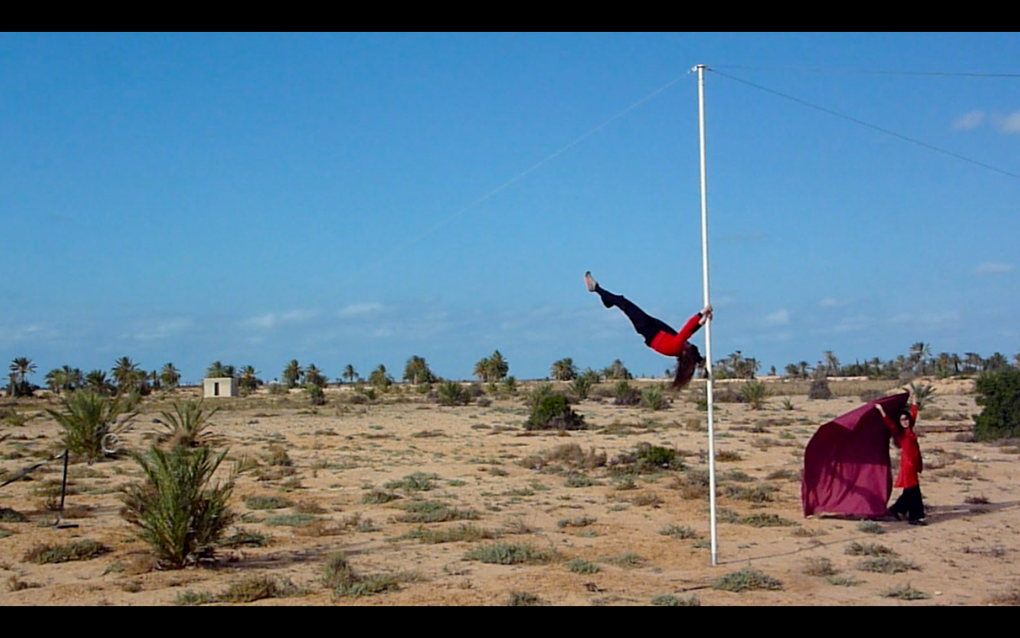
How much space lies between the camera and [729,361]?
373 feet

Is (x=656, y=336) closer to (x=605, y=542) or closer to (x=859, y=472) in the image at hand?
(x=605, y=542)

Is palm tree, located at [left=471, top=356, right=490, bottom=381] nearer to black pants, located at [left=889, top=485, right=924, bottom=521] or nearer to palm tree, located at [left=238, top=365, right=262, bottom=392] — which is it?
palm tree, located at [left=238, top=365, right=262, bottom=392]

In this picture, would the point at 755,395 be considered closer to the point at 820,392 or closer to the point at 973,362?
the point at 820,392

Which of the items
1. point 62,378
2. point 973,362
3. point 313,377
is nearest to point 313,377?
point 313,377

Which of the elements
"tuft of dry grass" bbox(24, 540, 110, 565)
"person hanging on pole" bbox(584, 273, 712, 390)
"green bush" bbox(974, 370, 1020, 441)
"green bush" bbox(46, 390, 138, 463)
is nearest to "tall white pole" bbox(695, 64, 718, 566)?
"person hanging on pole" bbox(584, 273, 712, 390)

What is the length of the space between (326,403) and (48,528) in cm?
4632

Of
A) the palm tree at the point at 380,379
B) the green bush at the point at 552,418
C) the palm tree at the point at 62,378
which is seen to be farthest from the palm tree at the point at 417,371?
the green bush at the point at 552,418

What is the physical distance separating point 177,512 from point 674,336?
7.54 metres

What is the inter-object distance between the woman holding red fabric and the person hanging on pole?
6.04 meters

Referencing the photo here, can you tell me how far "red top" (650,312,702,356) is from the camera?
11.7 m

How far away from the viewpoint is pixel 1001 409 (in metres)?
30.4

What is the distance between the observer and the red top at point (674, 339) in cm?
1171
